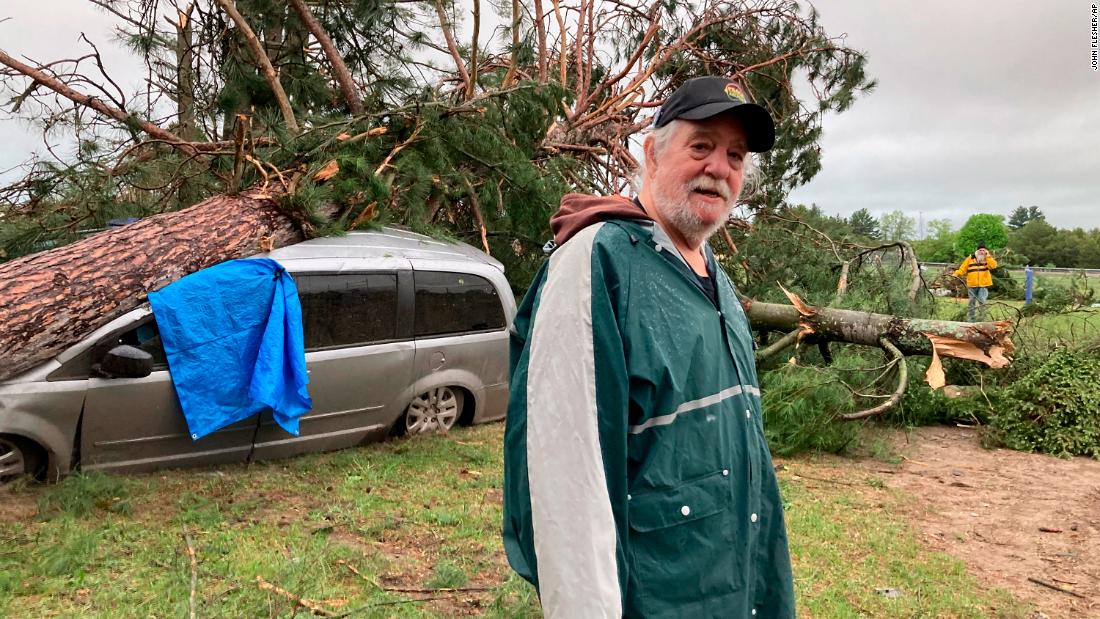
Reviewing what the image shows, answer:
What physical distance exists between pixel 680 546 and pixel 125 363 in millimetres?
3775

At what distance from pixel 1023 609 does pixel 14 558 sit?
4.60m

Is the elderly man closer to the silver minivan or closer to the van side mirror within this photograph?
the van side mirror

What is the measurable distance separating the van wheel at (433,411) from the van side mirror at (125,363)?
1.92m

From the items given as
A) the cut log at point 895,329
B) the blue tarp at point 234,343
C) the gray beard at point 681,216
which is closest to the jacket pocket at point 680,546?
the gray beard at point 681,216

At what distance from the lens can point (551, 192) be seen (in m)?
6.76

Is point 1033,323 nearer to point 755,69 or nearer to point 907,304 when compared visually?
point 907,304

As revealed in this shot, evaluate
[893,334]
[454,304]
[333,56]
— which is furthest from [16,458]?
[893,334]

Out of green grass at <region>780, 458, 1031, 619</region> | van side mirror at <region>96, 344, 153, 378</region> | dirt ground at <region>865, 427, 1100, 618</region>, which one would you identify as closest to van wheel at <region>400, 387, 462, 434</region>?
van side mirror at <region>96, 344, 153, 378</region>

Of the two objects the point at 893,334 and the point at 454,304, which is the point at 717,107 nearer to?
the point at 454,304

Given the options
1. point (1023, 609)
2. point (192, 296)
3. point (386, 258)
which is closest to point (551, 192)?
point (386, 258)

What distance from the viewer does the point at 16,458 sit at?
4.23 m

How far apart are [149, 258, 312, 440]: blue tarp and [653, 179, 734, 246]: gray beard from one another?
355cm

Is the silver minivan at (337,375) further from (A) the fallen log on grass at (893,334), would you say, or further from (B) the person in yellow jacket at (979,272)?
(B) the person in yellow jacket at (979,272)

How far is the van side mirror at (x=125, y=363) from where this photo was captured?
4246mm
